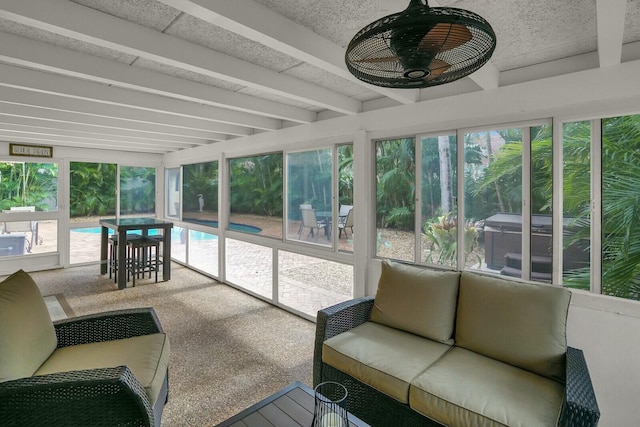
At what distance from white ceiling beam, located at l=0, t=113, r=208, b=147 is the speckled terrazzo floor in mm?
2313

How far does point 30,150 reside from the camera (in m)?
5.68

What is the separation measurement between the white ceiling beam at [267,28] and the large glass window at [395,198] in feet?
4.03

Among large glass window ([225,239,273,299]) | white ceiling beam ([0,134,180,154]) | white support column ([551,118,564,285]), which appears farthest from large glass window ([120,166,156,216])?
white support column ([551,118,564,285])

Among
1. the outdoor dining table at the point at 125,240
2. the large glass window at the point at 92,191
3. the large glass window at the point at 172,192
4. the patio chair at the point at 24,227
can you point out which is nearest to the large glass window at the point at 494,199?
the outdoor dining table at the point at 125,240

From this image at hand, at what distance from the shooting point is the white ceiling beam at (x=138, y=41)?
152 cm

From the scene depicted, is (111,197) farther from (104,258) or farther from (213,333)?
(213,333)

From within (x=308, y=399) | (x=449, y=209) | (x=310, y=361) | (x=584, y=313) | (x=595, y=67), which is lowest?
(x=310, y=361)

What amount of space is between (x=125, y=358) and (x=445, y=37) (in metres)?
2.21

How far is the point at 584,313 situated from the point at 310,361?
2.09 m

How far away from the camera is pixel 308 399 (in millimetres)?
1636

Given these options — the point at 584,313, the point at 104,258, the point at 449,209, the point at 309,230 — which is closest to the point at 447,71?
the point at 449,209

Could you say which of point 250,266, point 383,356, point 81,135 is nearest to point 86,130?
point 81,135

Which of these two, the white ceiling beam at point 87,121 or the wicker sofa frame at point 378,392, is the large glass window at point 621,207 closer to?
the wicker sofa frame at point 378,392

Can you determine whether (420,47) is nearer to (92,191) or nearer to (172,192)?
(172,192)
